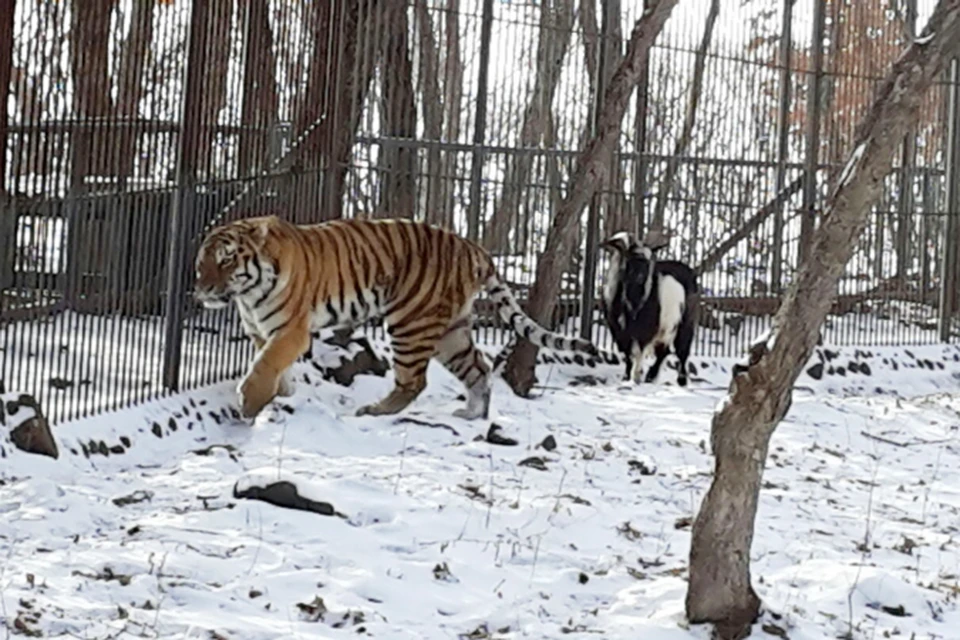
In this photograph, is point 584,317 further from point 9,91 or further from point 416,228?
point 9,91

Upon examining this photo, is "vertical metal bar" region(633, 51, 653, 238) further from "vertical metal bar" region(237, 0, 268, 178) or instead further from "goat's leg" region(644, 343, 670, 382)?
"vertical metal bar" region(237, 0, 268, 178)

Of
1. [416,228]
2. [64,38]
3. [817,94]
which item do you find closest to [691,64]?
[817,94]

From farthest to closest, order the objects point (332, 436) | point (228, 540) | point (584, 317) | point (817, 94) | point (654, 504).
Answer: point (817, 94), point (584, 317), point (332, 436), point (654, 504), point (228, 540)

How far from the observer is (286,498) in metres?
6.84

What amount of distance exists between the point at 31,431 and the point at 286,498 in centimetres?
126

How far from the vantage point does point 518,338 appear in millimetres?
11086

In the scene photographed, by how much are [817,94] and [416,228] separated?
5984 millimetres

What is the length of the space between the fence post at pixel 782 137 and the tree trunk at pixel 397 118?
12.4ft

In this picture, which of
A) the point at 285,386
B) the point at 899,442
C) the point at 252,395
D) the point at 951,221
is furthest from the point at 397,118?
the point at 951,221

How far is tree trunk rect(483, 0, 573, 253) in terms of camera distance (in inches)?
505

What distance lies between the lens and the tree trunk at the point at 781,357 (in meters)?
5.68

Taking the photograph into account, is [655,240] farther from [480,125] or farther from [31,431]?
[31,431]

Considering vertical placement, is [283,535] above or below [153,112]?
below

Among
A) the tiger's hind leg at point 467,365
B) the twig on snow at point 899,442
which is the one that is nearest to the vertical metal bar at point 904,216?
the twig on snow at point 899,442
